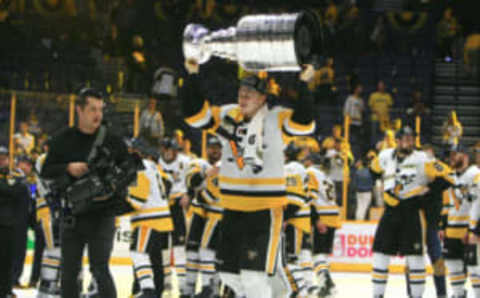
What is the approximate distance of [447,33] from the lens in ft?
56.7

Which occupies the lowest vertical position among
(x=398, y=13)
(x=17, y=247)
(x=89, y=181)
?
(x=17, y=247)

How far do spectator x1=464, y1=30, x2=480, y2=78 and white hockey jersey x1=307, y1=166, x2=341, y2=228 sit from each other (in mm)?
8947

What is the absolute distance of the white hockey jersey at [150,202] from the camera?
6.99m

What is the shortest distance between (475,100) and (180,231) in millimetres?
9679

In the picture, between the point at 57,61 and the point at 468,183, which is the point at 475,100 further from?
the point at 468,183

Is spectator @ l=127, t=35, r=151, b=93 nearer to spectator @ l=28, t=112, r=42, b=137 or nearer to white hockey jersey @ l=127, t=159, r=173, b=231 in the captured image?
spectator @ l=28, t=112, r=42, b=137

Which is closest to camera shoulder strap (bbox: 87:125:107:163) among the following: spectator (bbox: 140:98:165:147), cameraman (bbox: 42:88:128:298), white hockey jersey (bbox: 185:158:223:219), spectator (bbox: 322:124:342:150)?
cameraman (bbox: 42:88:128:298)

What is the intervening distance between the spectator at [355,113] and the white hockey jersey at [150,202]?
6.17m

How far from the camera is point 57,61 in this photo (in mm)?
14719

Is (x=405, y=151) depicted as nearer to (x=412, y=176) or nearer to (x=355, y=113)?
(x=412, y=176)

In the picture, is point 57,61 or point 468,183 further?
point 57,61

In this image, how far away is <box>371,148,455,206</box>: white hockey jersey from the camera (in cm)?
764

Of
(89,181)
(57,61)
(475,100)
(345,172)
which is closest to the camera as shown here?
(89,181)

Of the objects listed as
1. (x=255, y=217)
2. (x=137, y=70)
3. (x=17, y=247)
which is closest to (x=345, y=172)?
(x=137, y=70)
